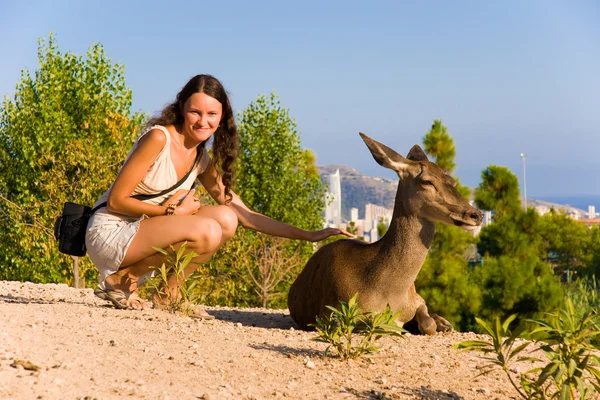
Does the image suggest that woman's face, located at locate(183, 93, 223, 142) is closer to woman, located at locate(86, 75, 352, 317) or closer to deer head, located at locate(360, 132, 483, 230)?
woman, located at locate(86, 75, 352, 317)

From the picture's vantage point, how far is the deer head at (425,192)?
7.10 metres

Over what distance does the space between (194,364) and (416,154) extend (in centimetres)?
337

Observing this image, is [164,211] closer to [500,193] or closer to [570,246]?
[500,193]

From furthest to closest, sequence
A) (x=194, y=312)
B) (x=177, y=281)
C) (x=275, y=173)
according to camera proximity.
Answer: (x=275, y=173)
(x=194, y=312)
(x=177, y=281)

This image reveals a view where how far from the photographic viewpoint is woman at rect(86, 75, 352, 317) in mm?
7043

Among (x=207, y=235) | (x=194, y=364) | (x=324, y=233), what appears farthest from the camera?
(x=324, y=233)

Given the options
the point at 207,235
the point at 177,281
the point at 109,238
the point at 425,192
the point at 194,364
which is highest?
the point at 425,192

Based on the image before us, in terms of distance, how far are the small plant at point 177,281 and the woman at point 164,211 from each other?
0.19 ft

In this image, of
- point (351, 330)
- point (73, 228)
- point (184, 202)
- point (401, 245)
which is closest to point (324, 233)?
point (401, 245)

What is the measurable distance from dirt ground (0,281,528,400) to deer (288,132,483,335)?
58 centimetres

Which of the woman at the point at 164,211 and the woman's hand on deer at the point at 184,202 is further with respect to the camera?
the woman's hand on deer at the point at 184,202

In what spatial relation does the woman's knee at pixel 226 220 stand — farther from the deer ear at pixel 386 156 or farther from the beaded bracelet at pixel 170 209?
the deer ear at pixel 386 156

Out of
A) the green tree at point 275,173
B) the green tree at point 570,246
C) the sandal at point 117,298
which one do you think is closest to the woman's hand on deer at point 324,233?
the sandal at point 117,298

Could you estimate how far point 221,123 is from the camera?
7.81 m
